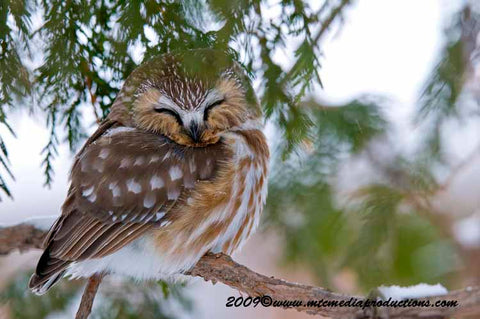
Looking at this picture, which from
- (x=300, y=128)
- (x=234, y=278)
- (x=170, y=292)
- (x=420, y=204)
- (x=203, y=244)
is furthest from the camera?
(x=170, y=292)

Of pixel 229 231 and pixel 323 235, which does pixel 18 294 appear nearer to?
pixel 229 231

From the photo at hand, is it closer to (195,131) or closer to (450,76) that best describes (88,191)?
(195,131)

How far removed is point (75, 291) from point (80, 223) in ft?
4.01

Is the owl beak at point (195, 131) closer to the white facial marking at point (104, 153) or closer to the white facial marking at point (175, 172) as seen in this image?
the white facial marking at point (175, 172)

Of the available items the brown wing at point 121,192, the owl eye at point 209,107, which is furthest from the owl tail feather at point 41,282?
the owl eye at point 209,107

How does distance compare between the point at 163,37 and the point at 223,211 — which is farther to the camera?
the point at 223,211

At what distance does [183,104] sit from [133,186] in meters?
0.44

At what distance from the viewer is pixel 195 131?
8.91 ft

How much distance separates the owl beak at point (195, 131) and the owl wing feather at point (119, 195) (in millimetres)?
69

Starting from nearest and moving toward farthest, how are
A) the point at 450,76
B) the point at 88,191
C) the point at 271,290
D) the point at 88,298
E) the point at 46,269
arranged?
the point at 450,76
the point at 271,290
the point at 46,269
the point at 88,191
the point at 88,298

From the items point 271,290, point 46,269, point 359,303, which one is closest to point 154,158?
point 46,269

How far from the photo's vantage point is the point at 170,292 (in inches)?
140

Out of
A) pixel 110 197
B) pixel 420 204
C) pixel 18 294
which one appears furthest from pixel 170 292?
pixel 420 204

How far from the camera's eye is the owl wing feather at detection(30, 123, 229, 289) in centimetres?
257
